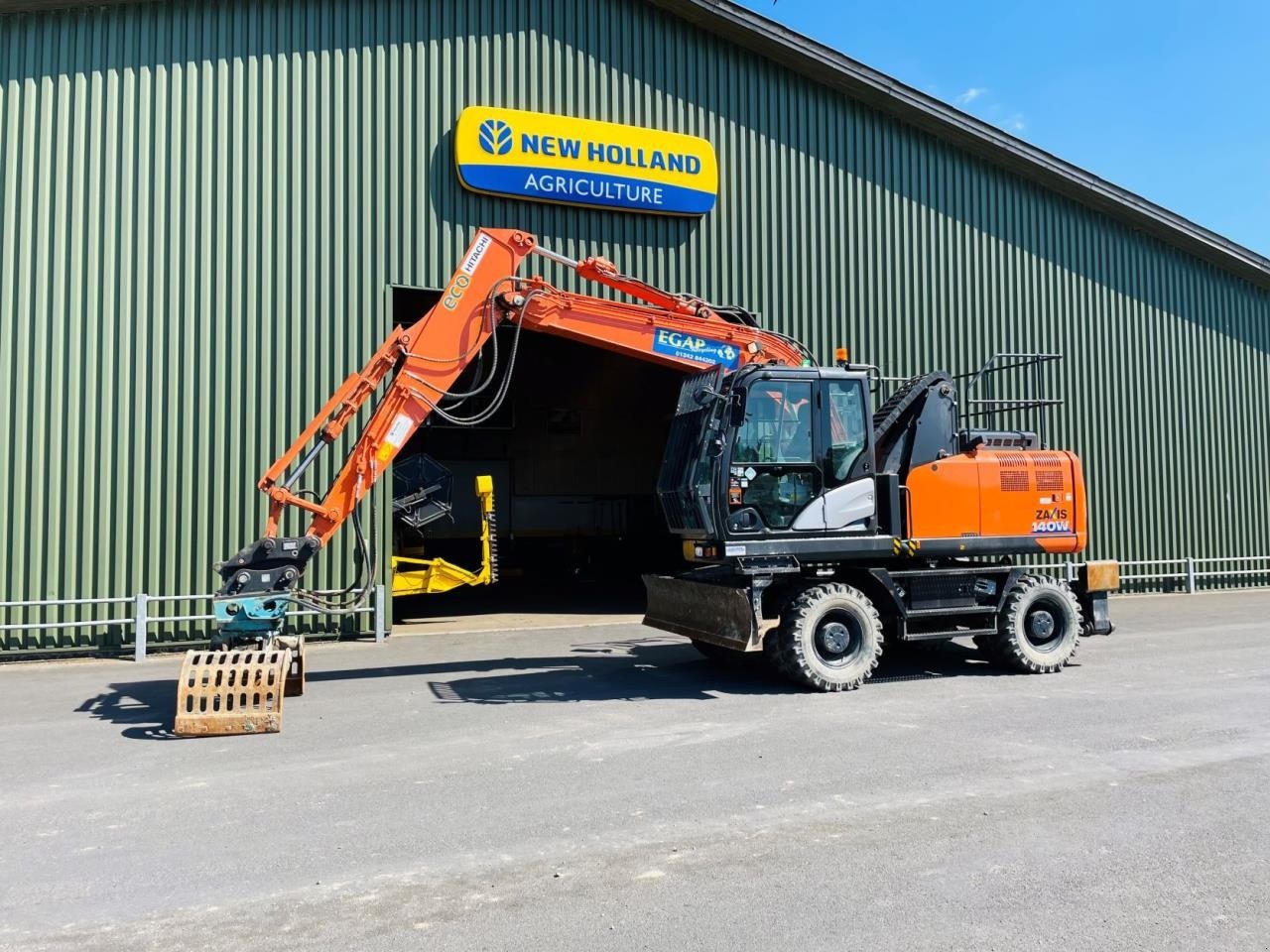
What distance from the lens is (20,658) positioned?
11.5 metres

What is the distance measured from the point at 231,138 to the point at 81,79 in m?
1.98

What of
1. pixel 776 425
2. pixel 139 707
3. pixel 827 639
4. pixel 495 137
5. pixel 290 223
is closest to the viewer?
pixel 139 707

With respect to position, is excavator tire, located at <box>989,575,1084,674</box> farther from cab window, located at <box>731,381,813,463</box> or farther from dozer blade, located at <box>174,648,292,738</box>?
dozer blade, located at <box>174,648,292,738</box>

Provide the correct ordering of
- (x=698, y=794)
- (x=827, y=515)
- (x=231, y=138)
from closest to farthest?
(x=698, y=794)
(x=827, y=515)
(x=231, y=138)

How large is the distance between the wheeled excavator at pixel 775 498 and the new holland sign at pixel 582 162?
454 centimetres

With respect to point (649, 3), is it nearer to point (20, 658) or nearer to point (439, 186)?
point (439, 186)

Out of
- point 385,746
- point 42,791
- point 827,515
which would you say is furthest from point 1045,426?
point 42,791

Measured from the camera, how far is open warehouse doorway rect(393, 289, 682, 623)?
25984 mm

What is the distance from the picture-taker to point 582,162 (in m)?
14.0

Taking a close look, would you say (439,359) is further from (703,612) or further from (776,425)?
(703,612)

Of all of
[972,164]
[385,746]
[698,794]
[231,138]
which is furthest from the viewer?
[972,164]

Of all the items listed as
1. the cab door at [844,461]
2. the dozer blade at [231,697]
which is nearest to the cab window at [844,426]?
the cab door at [844,461]

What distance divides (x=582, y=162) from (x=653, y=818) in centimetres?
1122

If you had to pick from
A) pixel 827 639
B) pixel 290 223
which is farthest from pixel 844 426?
pixel 290 223
